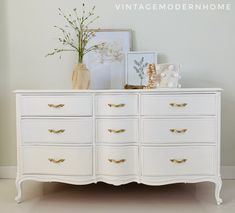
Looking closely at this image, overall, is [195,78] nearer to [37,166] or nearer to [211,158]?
[211,158]

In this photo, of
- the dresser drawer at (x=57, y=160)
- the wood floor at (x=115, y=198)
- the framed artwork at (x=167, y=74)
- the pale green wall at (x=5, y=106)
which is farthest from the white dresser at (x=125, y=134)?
the pale green wall at (x=5, y=106)

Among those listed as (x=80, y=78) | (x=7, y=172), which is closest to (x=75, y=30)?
(x=80, y=78)

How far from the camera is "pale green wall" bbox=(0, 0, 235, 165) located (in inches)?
114

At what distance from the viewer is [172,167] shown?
2.36m

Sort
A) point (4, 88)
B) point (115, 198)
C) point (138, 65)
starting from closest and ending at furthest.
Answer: point (115, 198) < point (138, 65) < point (4, 88)

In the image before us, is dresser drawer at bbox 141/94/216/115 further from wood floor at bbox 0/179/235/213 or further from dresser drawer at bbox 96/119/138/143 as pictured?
wood floor at bbox 0/179/235/213

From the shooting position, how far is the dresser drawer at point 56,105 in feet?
7.75

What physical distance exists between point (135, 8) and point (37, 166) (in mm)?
1498

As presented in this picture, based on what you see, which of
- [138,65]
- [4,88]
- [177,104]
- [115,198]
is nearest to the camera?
[177,104]

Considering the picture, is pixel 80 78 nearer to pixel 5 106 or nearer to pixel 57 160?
pixel 57 160

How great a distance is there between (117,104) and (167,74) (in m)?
0.53

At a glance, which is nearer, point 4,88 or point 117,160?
point 117,160

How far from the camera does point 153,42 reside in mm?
2920

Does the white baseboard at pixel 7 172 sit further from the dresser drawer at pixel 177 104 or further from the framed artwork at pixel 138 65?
the dresser drawer at pixel 177 104
